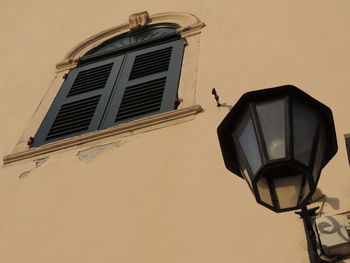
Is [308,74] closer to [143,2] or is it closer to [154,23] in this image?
[154,23]

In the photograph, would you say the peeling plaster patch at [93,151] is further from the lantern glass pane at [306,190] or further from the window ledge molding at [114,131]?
the lantern glass pane at [306,190]

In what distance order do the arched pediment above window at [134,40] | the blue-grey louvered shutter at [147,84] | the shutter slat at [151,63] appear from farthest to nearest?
the arched pediment above window at [134,40] → the shutter slat at [151,63] → the blue-grey louvered shutter at [147,84]

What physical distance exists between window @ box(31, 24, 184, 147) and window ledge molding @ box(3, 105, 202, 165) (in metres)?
0.25

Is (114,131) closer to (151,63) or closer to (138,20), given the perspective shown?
(151,63)

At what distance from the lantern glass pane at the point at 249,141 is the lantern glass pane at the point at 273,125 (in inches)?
2.0

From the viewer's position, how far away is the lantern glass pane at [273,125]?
7.09 ft

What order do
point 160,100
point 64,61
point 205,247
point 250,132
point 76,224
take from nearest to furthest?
point 250,132 → point 205,247 → point 76,224 → point 160,100 → point 64,61

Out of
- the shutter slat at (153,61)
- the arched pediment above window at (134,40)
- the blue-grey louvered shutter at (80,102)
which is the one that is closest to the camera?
the blue-grey louvered shutter at (80,102)

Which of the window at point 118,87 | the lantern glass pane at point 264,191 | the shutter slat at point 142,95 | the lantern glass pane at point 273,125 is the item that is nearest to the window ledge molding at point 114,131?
the window at point 118,87

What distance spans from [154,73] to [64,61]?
170 cm

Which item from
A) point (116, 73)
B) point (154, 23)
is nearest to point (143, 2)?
point (154, 23)

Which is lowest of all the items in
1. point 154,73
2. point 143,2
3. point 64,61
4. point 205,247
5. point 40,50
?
point 205,247

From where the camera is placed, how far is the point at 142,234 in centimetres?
376

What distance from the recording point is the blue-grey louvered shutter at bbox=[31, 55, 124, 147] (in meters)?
5.61
